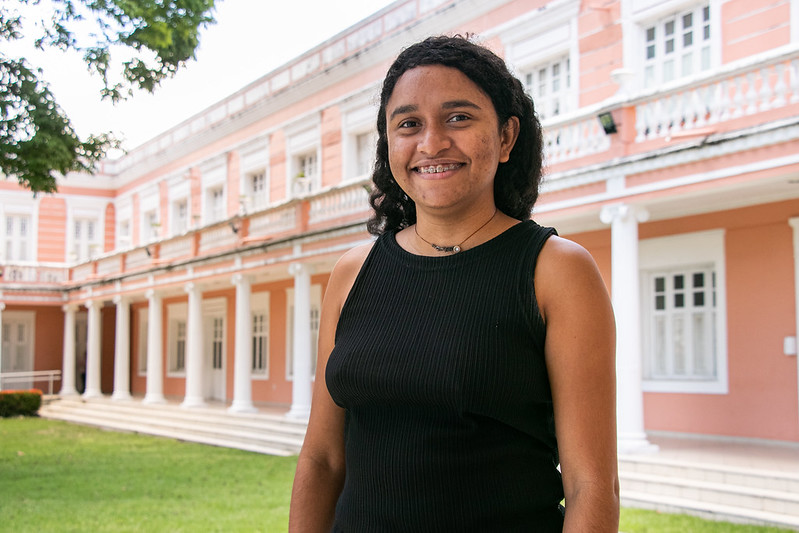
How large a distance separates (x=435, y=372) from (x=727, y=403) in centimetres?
1078

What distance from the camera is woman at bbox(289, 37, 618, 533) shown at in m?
1.35

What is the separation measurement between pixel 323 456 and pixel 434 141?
67 cm

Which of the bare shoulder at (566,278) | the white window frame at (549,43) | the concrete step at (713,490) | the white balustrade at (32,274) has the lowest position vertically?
the concrete step at (713,490)

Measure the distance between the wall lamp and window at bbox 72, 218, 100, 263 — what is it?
21.9m

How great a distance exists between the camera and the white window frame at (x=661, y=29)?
1038cm

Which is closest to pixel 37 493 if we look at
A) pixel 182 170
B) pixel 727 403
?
pixel 727 403

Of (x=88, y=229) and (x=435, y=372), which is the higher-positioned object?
(x=88, y=229)

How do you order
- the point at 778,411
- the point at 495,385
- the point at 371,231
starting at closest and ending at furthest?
the point at 495,385, the point at 371,231, the point at 778,411

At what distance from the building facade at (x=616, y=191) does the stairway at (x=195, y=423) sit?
684 mm

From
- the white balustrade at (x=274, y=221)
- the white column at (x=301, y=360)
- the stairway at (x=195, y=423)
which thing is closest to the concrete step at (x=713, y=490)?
the stairway at (x=195, y=423)

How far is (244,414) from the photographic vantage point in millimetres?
17469

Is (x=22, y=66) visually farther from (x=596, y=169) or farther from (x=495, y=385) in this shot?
(x=495, y=385)

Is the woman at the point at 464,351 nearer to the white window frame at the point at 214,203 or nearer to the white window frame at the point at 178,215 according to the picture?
the white window frame at the point at 214,203

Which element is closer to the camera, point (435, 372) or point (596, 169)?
point (435, 372)
